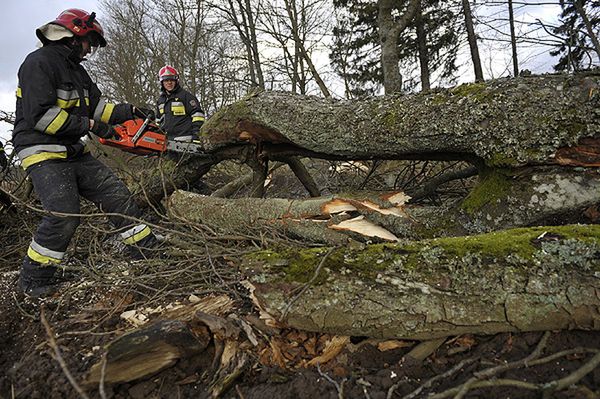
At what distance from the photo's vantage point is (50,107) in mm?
2756

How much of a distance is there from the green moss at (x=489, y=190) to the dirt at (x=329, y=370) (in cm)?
110

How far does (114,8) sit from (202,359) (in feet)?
65.4

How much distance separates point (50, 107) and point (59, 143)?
0.30m

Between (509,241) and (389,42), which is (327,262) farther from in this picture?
(389,42)

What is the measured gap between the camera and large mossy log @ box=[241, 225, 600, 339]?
146cm

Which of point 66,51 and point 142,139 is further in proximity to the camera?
point 142,139

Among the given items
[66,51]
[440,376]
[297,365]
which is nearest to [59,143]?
[66,51]

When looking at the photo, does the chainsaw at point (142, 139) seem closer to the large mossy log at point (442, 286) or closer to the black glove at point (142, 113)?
the black glove at point (142, 113)

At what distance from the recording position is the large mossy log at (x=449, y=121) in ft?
7.16

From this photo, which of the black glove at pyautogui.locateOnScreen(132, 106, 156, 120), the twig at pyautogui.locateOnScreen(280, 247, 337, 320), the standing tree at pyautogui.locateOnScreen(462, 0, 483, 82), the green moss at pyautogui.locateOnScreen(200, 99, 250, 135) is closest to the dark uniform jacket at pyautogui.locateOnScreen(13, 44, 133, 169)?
the black glove at pyautogui.locateOnScreen(132, 106, 156, 120)

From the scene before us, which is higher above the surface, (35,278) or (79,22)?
A: (79,22)

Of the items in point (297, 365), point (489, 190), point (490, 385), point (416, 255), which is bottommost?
point (297, 365)

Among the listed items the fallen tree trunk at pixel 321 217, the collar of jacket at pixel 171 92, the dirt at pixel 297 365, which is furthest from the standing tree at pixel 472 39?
the dirt at pixel 297 365

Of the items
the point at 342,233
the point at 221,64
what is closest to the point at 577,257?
the point at 342,233
